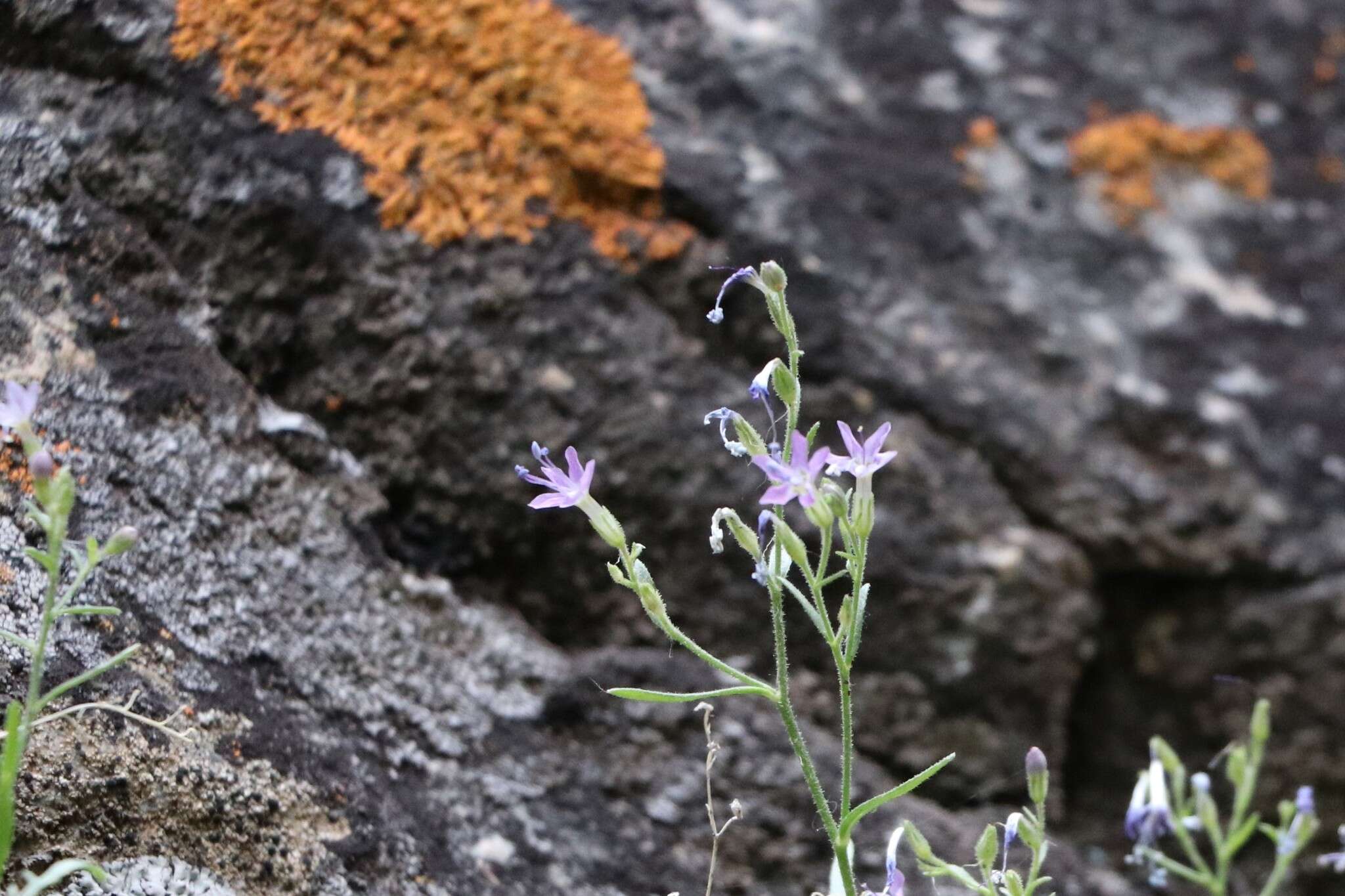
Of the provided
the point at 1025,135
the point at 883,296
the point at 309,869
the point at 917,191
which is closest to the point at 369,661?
the point at 309,869

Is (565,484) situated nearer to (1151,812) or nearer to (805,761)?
(805,761)

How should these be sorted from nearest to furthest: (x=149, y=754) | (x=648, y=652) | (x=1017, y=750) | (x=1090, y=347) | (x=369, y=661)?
(x=149, y=754), (x=369, y=661), (x=648, y=652), (x=1017, y=750), (x=1090, y=347)

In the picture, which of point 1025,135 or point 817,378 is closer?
point 817,378

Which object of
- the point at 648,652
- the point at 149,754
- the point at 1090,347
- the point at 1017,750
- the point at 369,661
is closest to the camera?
the point at 149,754

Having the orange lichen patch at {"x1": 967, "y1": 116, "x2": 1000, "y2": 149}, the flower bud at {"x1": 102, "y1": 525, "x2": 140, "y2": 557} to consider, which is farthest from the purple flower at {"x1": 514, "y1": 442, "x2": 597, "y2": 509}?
the orange lichen patch at {"x1": 967, "y1": 116, "x2": 1000, "y2": 149}

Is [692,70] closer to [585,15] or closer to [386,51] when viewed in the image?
[585,15]

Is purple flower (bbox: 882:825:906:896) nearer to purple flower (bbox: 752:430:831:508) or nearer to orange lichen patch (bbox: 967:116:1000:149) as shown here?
purple flower (bbox: 752:430:831:508)
